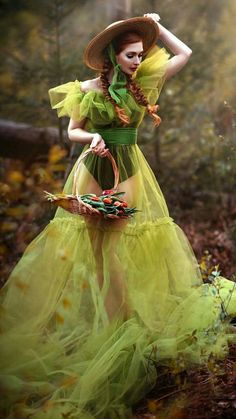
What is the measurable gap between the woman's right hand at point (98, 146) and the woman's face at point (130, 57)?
1.37 ft

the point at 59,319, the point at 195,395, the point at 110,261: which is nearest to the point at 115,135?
the point at 110,261

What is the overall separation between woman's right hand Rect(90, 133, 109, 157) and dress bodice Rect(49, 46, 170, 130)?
13 centimetres

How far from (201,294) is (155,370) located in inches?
22.8

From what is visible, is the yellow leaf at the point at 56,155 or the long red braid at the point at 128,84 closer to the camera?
the long red braid at the point at 128,84

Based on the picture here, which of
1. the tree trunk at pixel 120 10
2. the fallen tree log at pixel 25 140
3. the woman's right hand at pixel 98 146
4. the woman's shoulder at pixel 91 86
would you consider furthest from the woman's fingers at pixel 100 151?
the fallen tree log at pixel 25 140

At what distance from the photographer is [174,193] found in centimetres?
728

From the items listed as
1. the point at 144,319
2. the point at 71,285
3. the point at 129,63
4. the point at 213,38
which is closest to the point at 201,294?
the point at 144,319

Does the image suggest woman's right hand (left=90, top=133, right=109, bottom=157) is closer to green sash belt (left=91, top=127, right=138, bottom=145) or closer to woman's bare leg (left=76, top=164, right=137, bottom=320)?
green sash belt (left=91, top=127, right=138, bottom=145)

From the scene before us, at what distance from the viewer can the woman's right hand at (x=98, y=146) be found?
334 cm

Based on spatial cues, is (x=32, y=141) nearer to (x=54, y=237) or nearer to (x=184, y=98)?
(x=184, y=98)

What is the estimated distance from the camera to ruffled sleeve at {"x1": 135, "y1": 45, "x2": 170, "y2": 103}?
11.6 feet

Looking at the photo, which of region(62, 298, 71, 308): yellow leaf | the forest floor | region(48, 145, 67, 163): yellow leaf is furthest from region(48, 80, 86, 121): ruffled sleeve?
the forest floor

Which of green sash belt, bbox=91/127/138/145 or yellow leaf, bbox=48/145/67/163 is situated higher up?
green sash belt, bbox=91/127/138/145

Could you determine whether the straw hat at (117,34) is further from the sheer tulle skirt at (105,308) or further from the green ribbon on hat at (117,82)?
the sheer tulle skirt at (105,308)
